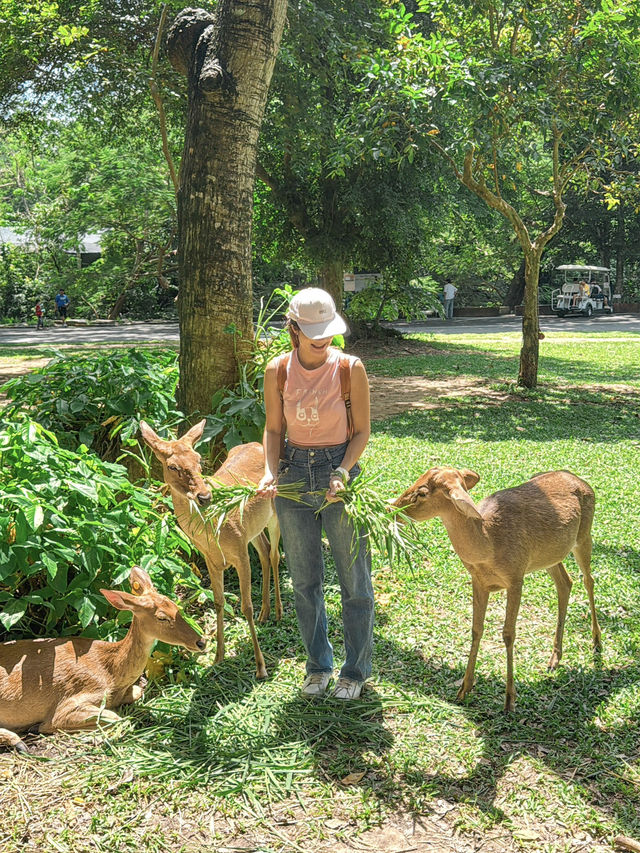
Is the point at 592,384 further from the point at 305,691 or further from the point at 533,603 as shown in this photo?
the point at 305,691

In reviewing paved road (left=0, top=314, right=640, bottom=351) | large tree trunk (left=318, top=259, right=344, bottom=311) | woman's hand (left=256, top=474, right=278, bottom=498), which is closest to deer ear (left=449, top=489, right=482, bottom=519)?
woman's hand (left=256, top=474, right=278, bottom=498)

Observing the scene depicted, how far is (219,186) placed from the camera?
20.4 ft

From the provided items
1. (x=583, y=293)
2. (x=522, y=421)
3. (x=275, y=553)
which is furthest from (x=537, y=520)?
(x=583, y=293)

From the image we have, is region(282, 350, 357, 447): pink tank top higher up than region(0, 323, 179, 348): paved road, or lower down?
higher up

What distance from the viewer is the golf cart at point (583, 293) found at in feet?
123

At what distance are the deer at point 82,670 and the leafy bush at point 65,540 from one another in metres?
0.21

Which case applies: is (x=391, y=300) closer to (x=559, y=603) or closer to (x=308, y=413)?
(x=559, y=603)

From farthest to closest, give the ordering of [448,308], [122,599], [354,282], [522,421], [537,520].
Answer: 1. [448,308]
2. [354,282]
3. [522,421]
4. [537,520]
5. [122,599]

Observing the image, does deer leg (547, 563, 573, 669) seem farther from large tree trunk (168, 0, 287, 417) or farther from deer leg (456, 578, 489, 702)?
large tree trunk (168, 0, 287, 417)

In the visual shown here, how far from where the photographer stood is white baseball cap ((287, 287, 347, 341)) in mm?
→ 3922

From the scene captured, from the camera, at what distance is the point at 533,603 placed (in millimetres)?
5668

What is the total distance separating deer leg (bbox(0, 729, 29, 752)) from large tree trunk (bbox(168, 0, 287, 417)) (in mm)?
2967

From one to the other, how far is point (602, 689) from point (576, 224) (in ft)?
132

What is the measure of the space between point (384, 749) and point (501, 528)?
4.22 ft
